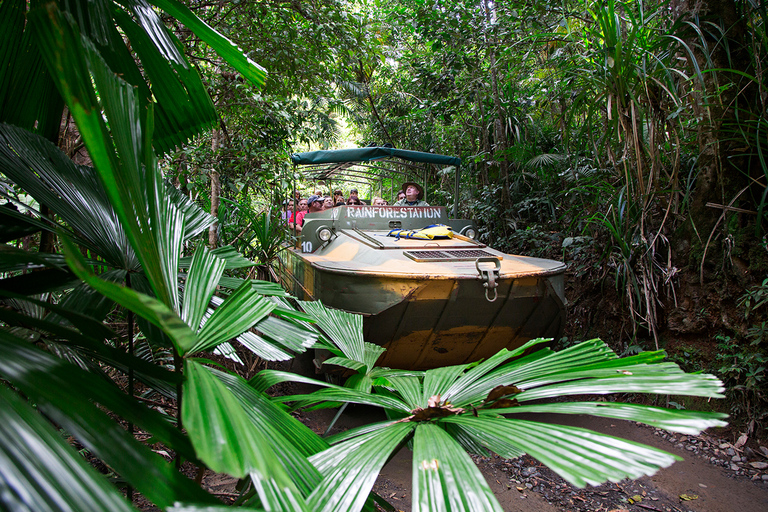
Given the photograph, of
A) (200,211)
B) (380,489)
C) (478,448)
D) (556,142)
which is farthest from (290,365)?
(556,142)

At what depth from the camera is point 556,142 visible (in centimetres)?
640

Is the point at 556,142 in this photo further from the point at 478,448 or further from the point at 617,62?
the point at 478,448

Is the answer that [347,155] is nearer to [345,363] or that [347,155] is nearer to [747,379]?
[747,379]

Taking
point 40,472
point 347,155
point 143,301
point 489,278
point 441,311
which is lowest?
point 441,311

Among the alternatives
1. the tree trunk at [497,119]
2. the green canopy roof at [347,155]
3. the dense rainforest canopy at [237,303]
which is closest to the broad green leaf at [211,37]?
the dense rainforest canopy at [237,303]

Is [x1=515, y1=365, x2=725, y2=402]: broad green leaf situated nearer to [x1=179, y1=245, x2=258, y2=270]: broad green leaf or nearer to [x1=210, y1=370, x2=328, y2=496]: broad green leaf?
[x1=210, y1=370, x2=328, y2=496]: broad green leaf

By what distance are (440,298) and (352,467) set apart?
2.39 metres

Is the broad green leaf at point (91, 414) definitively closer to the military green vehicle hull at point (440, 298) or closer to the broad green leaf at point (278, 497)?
the broad green leaf at point (278, 497)

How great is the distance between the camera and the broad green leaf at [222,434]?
34 cm

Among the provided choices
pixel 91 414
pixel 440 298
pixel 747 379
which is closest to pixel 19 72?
pixel 91 414

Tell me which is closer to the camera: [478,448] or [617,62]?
[478,448]

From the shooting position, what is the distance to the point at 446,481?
19.8 inches

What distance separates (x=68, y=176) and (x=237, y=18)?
432 centimetres

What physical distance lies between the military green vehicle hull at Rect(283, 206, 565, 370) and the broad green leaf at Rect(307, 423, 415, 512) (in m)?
2.23
